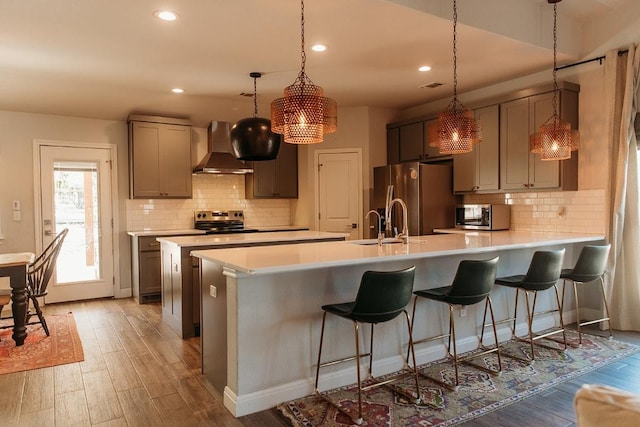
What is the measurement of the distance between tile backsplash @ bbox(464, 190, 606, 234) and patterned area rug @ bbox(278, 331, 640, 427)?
1.25 metres

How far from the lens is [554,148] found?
3.60 m

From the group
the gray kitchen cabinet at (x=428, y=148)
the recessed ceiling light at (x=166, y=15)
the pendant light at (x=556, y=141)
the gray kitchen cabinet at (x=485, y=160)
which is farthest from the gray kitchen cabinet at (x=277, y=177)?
the pendant light at (x=556, y=141)

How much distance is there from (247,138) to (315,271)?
1276mm

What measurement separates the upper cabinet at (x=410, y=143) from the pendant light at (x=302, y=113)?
2940mm

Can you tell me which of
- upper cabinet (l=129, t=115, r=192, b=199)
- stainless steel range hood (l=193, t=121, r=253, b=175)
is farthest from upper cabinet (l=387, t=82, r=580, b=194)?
upper cabinet (l=129, t=115, r=192, b=199)

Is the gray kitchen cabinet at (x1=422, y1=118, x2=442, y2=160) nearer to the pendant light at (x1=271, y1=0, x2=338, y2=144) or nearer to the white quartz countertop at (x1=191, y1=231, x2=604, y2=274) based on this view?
the white quartz countertop at (x1=191, y1=231, x2=604, y2=274)

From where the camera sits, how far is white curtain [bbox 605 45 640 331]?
12.9 ft

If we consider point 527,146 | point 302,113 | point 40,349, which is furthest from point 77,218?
point 527,146

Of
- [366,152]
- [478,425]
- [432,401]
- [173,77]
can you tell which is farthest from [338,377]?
[366,152]

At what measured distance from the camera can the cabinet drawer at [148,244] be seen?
5.54 m

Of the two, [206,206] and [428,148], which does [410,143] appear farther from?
[206,206]

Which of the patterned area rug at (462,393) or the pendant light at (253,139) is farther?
the pendant light at (253,139)

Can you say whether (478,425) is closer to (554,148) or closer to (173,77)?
(554,148)

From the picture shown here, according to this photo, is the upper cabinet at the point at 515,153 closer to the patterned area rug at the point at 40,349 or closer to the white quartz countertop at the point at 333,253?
the white quartz countertop at the point at 333,253
